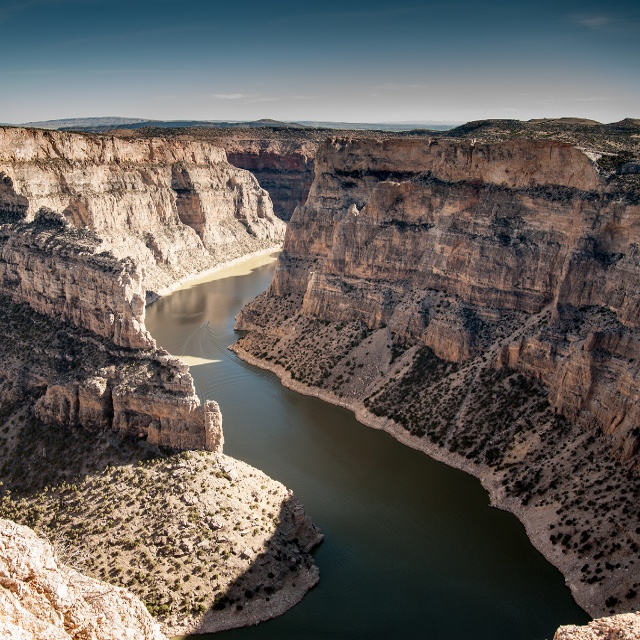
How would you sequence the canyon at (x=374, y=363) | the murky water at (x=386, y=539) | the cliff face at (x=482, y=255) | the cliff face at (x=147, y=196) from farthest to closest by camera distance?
the cliff face at (x=147, y=196) < the cliff face at (x=482, y=255) < the canyon at (x=374, y=363) < the murky water at (x=386, y=539)

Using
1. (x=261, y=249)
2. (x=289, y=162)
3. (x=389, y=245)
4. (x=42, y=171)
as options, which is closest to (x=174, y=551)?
(x=389, y=245)

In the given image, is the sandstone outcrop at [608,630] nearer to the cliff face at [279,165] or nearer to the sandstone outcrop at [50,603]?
the sandstone outcrop at [50,603]

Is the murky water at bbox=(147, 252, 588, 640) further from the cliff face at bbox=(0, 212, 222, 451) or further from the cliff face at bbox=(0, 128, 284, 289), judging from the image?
the cliff face at bbox=(0, 128, 284, 289)

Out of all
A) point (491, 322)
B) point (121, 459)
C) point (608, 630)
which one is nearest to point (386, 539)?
point (121, 459)

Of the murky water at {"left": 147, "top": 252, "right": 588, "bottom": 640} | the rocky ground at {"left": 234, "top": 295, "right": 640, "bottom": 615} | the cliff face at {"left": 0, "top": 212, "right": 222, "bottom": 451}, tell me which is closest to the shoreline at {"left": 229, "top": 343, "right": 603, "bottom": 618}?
the rocky ground at {"left": 234, "top": 295, "right": 640, "bottom": 615}

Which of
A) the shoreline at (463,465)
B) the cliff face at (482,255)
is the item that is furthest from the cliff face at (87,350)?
the cliff face at (482,255)
